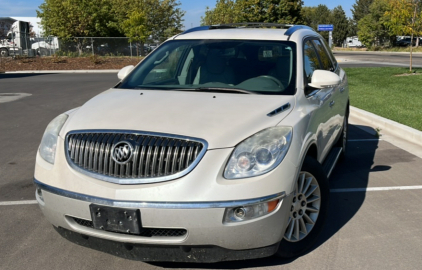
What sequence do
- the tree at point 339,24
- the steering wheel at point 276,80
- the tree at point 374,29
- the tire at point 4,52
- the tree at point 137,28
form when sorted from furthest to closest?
the tree at point 339,24 → the tree at point 374,29 → the tire at point 4,52 → the tree at point 137,28 → the steering wheel at point 276,80

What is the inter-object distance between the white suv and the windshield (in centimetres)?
25

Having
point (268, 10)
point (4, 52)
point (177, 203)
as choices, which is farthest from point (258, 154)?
point (4, 52)

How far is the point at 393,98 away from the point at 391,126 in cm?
392

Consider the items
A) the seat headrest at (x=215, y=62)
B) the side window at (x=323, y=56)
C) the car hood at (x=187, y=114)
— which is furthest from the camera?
the side window at (x=323, y=56)

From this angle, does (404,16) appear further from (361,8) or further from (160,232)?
(361,8)

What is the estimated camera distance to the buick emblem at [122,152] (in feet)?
10.7

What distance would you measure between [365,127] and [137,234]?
7141 mm

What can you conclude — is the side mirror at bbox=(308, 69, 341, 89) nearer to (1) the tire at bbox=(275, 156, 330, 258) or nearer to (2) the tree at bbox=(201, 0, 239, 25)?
(1) the tire at bbox=(275, 156, 330, 258)

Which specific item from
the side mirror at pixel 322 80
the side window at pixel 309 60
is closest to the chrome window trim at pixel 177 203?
the side mirror at pixel 322 80

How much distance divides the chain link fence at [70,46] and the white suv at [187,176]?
38.1 metres

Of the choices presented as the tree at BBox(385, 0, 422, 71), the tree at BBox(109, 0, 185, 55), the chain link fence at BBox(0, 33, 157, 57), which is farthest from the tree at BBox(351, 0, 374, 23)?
the tree at BBox(385, 0, 422, 71)

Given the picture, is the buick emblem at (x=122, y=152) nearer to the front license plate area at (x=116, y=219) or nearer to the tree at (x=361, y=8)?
the front license plate area at (x=116, y=219)

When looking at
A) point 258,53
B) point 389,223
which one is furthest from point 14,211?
point 389,223

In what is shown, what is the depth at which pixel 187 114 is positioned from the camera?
141 inches
